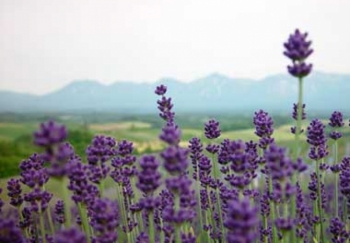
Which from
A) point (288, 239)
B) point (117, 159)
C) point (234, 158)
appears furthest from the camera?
point (117, 159)

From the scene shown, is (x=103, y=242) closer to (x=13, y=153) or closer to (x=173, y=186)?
(x=173, y=186)

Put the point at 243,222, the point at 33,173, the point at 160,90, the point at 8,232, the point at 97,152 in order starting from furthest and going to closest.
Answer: the point at 160,90
the point at 33,173
the point at 97,152
the point at 8,232
the point at 243,222

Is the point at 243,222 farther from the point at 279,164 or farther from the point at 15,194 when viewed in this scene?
the point at 15,194

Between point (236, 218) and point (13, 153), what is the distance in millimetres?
4633

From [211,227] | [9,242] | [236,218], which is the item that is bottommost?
[211,227]

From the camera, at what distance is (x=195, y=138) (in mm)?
2666

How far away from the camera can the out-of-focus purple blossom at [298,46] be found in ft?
5.64

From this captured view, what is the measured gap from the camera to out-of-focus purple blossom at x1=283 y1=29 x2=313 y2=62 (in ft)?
5.64

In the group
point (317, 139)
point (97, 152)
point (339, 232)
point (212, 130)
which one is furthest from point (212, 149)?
point (97, 152)

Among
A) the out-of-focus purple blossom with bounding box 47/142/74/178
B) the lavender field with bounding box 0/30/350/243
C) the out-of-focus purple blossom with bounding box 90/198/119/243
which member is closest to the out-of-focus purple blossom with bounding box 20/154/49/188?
the lavender field with bounding box 0/30/350/243

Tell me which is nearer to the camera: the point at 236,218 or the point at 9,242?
the point at 236,218

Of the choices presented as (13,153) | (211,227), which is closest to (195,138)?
(211,227)

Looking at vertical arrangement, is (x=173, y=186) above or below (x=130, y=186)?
above

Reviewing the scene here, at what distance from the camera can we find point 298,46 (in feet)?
5.66
